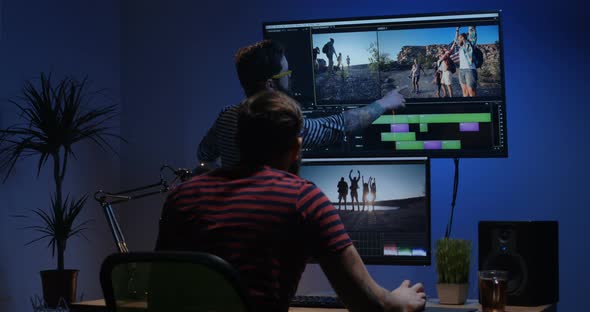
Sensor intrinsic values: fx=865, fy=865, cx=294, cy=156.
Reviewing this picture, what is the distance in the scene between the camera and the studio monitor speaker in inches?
120

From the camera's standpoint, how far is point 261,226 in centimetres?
179

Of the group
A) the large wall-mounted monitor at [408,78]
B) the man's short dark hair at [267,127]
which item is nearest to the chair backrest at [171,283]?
the man's short dark hair at [267,127]

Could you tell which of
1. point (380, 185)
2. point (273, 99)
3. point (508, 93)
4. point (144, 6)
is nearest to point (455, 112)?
point (380, 185)

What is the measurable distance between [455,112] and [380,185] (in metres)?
0.44

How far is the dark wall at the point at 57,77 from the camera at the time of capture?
4438mm

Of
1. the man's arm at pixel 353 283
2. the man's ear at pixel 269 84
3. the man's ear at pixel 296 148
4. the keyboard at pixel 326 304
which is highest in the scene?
the man's ear at pixel 269 84

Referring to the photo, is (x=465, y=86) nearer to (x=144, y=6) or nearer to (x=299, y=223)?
(x=299, y=223)

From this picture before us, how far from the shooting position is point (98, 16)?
502 centimetres

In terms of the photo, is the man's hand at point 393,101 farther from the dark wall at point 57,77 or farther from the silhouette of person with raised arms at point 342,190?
the dark wall at point 57,77

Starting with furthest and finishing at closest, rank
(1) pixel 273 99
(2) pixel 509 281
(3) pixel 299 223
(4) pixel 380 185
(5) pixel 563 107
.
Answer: (5) pixel 563 107 < (4) pixel 380 185 < (2) pixel 509 281 < (1) pixel 273 99 < (3) pixel 299 223

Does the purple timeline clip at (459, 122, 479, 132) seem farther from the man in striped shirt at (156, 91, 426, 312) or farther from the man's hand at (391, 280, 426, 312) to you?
the man in striped shirt at (156, 91, 426, 312)

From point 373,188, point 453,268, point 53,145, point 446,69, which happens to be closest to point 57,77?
point 53,145

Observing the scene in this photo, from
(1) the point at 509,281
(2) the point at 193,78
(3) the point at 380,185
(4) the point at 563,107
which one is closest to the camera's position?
(1) the point at 509,281

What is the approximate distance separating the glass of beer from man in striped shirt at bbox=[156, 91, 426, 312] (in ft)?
3.17
